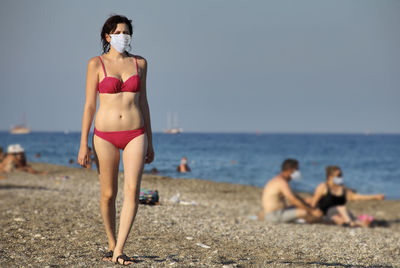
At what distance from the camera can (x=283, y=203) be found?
9656mm

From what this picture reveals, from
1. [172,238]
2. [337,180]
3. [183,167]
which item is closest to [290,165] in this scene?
[337,180]

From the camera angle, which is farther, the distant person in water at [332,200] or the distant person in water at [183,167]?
the distant person in water at [332,200]

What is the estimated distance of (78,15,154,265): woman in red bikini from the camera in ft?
13.5

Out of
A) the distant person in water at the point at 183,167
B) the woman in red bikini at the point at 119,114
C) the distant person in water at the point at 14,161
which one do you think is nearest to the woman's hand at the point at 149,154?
the woman in red bikini at the point at 119,114

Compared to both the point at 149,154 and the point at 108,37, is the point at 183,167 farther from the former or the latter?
the point at 108,37

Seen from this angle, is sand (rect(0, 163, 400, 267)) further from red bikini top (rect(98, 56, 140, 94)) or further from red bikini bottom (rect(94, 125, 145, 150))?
red bikini top (rect(98, 56, 140, 94))

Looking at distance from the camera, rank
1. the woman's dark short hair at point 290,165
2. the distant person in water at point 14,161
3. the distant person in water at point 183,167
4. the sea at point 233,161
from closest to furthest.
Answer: the sea at point 233,161 < the distant person in water at point 183,167 < the woman's dark short hair at point 290,165 < the distant person in water at point 14,161

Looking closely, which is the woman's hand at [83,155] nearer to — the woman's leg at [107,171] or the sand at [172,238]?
the woman's leg at [107,171]

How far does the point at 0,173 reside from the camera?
656 inches

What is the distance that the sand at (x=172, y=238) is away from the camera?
16.5 ft

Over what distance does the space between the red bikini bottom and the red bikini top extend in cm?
36

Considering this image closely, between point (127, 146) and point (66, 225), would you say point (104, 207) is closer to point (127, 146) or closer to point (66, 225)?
point (127, 146)

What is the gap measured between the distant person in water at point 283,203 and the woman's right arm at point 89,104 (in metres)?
5.87

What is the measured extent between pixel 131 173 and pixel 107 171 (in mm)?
245
